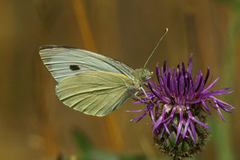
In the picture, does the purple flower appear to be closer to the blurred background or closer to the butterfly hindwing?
the butterfly hindwing

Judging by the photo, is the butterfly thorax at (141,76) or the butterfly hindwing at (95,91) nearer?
the butterfly thorax at (141,76)

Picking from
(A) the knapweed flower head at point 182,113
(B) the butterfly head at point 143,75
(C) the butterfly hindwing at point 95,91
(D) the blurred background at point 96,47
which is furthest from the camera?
(D) the blurred background at point 96,47

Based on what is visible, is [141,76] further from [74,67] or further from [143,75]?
[74,67]

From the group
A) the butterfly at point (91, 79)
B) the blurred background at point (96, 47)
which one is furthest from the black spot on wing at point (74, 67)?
the blurred background at point (96, 47)

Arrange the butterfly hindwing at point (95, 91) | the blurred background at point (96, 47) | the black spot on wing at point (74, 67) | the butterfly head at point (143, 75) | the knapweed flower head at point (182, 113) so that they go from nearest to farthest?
the knapweed flower head at point (182, 113)
the butterfly head at point (143, 75)
the butterfly hindwing at point (95, 91)
the black spot on wing at point (74, 67)
the blurred background at point (96, 47)

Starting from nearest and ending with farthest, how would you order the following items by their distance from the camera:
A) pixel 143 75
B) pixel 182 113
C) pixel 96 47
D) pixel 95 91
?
pixel 182 113, pixel 143 75, pixel 95 91, pixel 96 47

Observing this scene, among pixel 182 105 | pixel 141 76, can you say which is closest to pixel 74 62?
pixel 141 76

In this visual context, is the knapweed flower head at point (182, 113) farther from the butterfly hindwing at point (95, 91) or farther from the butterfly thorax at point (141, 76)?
the butterfly hindwing at point (95, 91)
